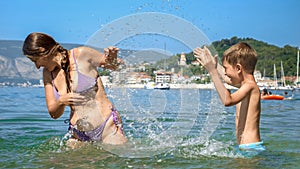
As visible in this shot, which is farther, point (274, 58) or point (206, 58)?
point (274, 58)

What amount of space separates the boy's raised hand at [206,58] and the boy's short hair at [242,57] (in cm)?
58

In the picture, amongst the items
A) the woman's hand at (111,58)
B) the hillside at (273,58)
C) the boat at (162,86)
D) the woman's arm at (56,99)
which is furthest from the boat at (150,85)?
the hillside at (273,58)

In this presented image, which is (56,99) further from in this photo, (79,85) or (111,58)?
(111,58)

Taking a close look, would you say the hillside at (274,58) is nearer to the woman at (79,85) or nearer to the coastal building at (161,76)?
the coastal building at (161,76)

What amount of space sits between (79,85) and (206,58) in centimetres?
140

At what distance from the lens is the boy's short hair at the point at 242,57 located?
193 inches

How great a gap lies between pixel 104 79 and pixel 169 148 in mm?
1188

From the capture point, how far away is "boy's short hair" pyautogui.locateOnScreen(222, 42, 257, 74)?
4895mm

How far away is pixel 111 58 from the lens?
4.83 m

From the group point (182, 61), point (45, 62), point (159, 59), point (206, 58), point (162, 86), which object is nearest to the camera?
point (206, 58)

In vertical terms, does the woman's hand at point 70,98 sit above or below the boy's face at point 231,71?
below

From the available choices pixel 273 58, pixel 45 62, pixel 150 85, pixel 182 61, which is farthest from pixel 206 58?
pixel 273 58

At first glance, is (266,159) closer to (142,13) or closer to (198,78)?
(198,78)

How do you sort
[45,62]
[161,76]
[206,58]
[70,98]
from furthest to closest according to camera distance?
1. [161,76]
2. [45,62]
3. [70,98]
4. [206,58]
